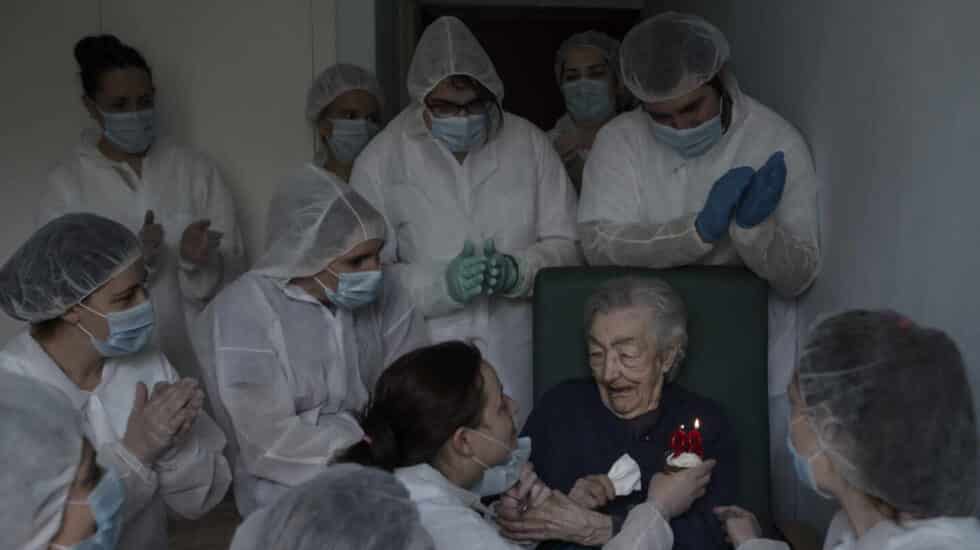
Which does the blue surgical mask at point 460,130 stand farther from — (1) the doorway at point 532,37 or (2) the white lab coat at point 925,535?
(1) the doorway at point 532,37

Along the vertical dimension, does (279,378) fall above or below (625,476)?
above

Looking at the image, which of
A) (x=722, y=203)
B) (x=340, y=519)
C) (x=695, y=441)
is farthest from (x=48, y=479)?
(x=722, y=203)

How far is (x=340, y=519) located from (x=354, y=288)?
1.16 meters

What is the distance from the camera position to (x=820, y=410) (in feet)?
4.70

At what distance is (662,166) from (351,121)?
130cm

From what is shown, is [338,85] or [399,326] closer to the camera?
[399,326]

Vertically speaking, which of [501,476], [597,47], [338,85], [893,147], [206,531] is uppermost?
[597,47]

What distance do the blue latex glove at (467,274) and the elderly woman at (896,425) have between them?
51.9 inches

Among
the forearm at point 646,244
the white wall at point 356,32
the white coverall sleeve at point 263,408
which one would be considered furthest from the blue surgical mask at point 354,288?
the white wall at point 356,32

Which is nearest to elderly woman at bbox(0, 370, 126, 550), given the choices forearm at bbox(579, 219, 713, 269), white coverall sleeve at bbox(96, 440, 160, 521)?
white coverall sleeve at bbox(96, 440, 160, 521)

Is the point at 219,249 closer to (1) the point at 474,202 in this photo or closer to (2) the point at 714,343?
(1) the point at 474,202

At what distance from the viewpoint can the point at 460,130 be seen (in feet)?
9.49

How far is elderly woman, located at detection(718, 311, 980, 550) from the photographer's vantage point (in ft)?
4.40

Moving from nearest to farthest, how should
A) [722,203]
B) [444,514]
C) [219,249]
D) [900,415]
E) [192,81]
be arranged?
1. [900,415]
2. [444,514]
3. [722,203]
4. [219,249]
5. [192,81]
